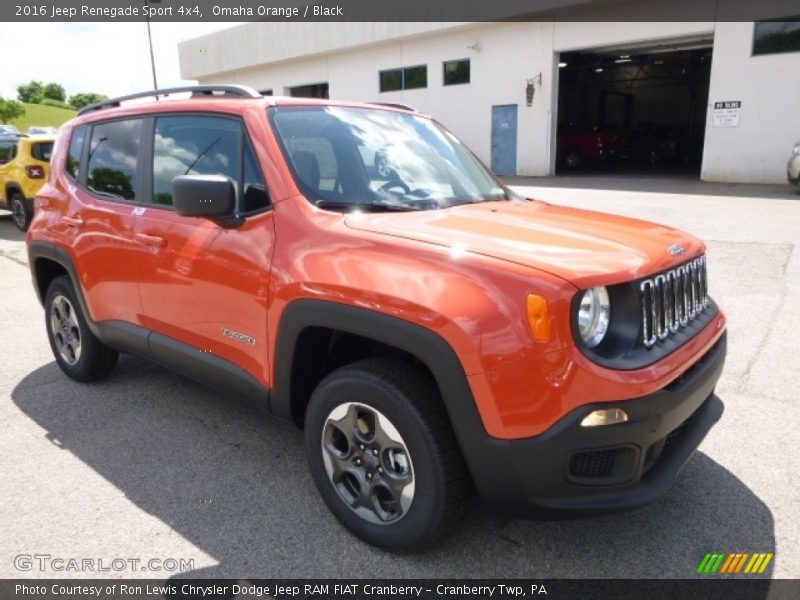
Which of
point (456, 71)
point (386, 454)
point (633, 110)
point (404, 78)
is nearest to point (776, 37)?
point (456, 71)

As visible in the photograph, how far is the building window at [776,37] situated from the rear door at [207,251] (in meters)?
16.7

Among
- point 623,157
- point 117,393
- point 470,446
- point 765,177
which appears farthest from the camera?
point 623,157

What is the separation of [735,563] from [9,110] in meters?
83.8

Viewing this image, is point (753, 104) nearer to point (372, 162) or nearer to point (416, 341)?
point (372, 162)

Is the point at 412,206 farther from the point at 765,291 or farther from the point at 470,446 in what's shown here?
the point at 765,291

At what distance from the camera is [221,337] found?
10.2 ft

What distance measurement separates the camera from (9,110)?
228 ft

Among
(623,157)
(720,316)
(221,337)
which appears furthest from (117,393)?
(623,157)

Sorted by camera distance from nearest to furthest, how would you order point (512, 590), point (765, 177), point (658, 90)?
point (512, 590), point (765, 177), point (658, 90)

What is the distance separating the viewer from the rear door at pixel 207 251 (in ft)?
9.47

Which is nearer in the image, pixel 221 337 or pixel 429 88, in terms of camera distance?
pixel 221 337

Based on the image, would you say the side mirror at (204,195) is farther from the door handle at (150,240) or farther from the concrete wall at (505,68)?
the concrete wall at (505,68)

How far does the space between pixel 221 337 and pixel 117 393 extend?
1.70m

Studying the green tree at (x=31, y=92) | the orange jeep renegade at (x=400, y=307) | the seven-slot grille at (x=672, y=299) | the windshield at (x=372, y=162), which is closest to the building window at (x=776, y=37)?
the orange jeep renegade at (x=400, y=307)
